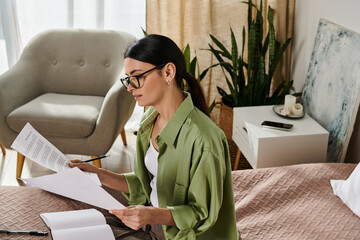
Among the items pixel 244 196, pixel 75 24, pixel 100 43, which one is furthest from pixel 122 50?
pixel 244 196

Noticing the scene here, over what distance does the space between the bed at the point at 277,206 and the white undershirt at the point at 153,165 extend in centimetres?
24

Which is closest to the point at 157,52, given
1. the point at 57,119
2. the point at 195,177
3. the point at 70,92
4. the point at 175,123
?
the point at 175,123

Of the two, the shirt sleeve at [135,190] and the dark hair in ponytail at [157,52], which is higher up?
the dark hair in ponytail at [157,52]

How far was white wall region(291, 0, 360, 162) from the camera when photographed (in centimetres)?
236

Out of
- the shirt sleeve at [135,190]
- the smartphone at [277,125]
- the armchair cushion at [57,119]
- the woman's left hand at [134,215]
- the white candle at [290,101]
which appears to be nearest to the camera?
the woman's left hand at [134,215]

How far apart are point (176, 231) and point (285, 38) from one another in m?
2.13

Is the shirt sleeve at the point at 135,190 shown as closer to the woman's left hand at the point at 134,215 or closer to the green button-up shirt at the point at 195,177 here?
the green button-up shirt at the point at 195,177

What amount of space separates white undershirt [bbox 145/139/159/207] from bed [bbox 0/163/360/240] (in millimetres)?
241

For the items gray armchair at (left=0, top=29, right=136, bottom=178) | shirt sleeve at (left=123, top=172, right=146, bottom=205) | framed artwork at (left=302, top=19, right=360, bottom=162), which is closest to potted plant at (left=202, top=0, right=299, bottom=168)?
framed artwork at (left=302, top=19, right=360, bottom=162)

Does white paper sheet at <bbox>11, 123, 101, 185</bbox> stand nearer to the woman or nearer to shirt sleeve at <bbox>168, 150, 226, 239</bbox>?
the woman

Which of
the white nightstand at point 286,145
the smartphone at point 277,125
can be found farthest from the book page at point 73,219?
the smartphone at point 277,125

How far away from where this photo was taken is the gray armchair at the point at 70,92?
2.69 meters

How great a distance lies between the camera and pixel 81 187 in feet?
4.14

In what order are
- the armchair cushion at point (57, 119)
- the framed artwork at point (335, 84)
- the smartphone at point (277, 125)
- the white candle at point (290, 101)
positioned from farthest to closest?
the armchair cushion at point (57, 119) → the white candle at point (290, 101) → the smartphone at point (277, 125) → the framed artwork at point (335, 84)
